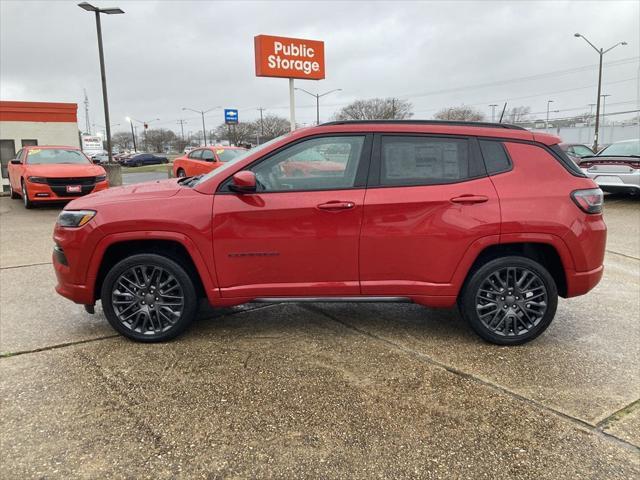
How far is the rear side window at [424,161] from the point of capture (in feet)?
12.4

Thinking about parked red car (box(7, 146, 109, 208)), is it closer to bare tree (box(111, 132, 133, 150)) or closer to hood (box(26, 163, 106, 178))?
hood (box(26, 163, 106, 178))

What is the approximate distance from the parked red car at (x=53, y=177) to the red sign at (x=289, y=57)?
9985 millimetres

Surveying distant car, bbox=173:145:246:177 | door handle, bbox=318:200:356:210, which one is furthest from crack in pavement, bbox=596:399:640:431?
distant car, bbox=173:145:246:177

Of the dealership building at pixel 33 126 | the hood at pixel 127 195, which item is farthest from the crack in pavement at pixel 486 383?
the dealership building at pixel 33 126

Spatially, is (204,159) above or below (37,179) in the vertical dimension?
above

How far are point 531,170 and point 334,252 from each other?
164cm

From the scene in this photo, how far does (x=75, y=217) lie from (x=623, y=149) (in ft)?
41.1

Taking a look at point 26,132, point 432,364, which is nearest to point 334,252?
point 432,364

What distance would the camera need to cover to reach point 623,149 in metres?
12.0

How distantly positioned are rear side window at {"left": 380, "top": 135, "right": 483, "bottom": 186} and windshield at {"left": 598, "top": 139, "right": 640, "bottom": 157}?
9957mm

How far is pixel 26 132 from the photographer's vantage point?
17.0m

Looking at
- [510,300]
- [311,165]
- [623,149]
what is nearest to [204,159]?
[623,149]

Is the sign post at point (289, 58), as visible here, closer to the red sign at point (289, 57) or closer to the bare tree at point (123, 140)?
the red sign at point (289, 57)

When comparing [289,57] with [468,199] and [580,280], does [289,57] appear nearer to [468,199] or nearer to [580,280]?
[468,199]
